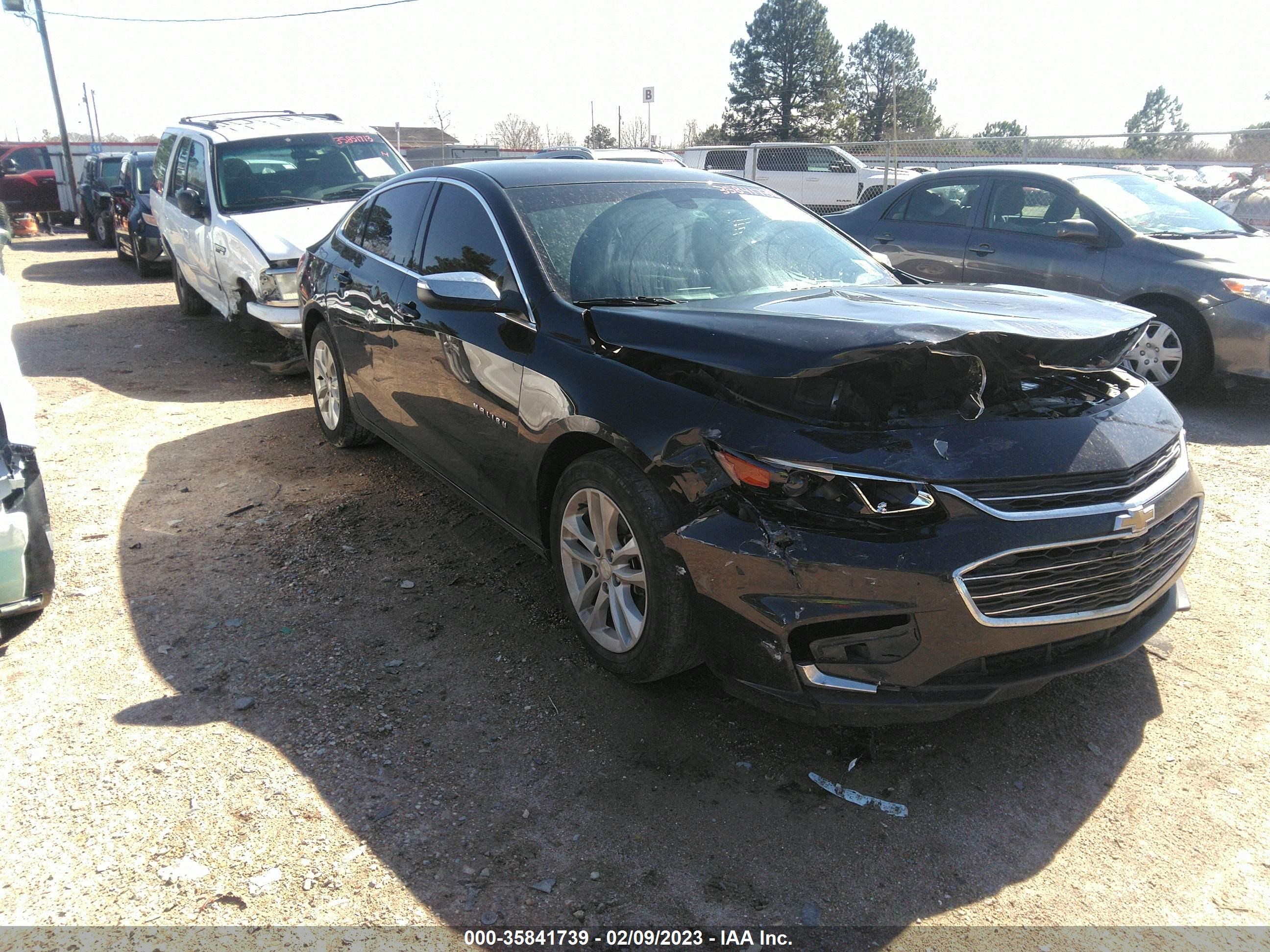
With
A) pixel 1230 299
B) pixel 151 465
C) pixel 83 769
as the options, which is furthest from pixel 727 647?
pixel 1230 299

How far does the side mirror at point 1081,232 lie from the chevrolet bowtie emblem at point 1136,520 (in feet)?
16.9

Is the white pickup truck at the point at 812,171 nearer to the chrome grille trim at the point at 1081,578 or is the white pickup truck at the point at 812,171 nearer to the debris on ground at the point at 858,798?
the chrome grille trim at the point at 1081,578

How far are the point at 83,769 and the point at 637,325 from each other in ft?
7.37

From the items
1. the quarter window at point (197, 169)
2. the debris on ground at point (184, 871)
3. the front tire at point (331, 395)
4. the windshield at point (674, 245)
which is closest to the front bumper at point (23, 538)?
the debris on ground at point (184, 871)

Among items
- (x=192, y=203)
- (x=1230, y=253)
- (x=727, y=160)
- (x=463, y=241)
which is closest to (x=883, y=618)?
(x=463, y=241)

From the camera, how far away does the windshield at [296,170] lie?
8383mm

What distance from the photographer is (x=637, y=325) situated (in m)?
3.11

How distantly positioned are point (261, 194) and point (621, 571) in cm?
692

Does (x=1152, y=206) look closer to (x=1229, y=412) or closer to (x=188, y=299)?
(x=1229, y=412)

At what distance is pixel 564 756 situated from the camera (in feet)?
9.55

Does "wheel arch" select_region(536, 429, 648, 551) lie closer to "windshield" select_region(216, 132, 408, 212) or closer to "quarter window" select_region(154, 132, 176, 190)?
"windshield" select_region(216, 132, 408, 212)

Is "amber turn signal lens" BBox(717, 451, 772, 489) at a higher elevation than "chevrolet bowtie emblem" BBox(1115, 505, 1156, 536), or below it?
higher

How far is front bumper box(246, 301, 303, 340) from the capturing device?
7168 mm

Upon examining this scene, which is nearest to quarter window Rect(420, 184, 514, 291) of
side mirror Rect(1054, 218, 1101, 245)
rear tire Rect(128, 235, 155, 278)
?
side mirror Rect(1054, 218, 1101, 245)
